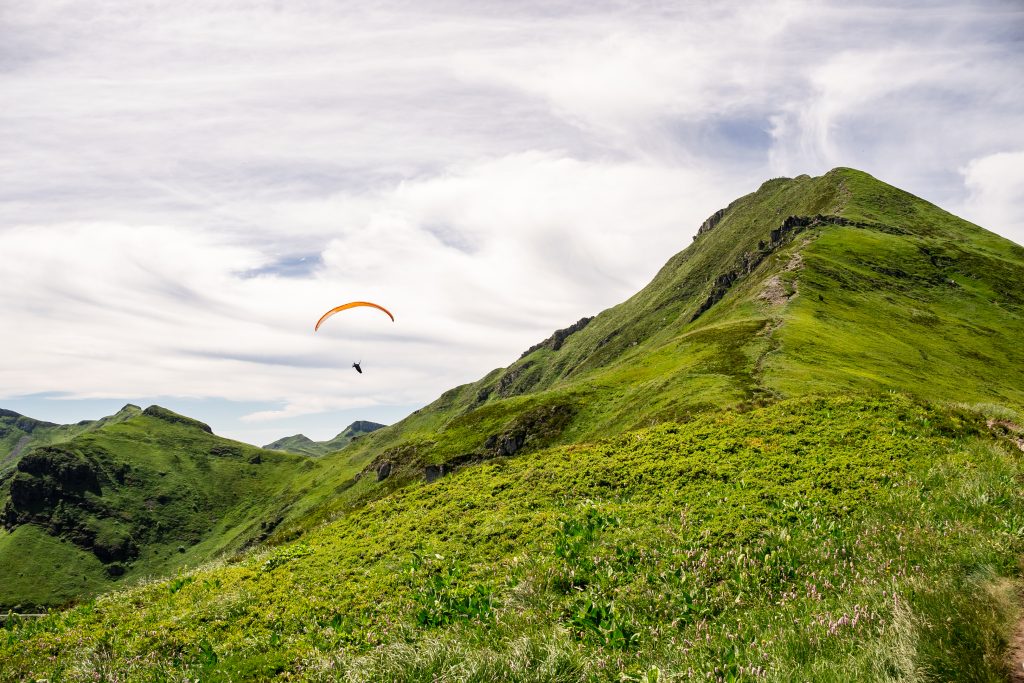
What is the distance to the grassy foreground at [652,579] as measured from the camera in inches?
312

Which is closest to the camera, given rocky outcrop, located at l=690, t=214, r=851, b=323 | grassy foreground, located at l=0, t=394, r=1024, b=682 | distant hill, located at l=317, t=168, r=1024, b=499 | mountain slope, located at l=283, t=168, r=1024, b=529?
grassy foreground, located at l=0, t=394, r=1024, b=682

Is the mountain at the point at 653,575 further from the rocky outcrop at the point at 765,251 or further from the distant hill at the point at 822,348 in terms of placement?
the rocky outcrop at the point at 765,251

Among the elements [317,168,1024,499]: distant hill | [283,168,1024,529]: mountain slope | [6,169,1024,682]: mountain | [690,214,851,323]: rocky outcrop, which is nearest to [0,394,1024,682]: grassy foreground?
[6,169,1024,682]: mountain

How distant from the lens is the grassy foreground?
7.92m

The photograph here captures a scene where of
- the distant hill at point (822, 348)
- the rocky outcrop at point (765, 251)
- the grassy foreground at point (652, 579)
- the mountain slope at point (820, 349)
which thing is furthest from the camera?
the rocky outcrop at point (765, 251)

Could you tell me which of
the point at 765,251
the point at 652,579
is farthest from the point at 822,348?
the point at 765,251

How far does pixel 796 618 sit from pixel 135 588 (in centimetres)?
2392

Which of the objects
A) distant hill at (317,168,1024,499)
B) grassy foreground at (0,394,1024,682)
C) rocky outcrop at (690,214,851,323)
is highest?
rocky outcrop at (690,214,851,323)

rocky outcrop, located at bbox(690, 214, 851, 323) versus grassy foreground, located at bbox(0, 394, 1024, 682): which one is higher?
rocky outcrop, located at bbox(690, 214, 851, 323)

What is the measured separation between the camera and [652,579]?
12.2 meters

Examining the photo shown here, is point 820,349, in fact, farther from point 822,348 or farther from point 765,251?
point 765,251

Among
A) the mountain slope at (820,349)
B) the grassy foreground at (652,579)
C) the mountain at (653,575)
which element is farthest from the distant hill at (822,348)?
the grassy foreground at (652,579)

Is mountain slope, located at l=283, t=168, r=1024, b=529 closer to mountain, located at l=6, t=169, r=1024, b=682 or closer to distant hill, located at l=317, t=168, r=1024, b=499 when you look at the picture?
distant hill, located at l=317, t=168, r=1024, b=499

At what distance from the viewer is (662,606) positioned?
11.0m
